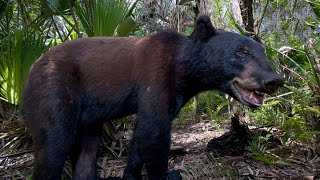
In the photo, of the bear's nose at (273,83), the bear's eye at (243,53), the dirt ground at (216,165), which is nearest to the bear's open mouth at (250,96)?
the bear's nose at (273,83)

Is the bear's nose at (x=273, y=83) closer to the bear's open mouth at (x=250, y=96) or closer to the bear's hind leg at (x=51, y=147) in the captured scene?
the bear's open mouth at (x=250, y=96)

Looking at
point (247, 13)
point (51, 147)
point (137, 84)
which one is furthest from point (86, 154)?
point (247, 13)

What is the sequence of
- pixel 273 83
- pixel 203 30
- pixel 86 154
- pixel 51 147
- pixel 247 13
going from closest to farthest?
pixel 273 83 < pixel 51 147 < pixel 203 30 < pixel 86 154 < pixel 247 13

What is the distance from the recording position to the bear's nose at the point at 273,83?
3.29 m

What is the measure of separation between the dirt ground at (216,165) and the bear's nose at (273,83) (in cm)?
88

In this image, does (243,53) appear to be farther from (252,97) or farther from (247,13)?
(247,13)

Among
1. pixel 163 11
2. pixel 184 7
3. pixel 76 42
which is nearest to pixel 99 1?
pixel 76 42

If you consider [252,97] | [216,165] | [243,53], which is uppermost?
[243,53]

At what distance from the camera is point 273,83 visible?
3.31 m

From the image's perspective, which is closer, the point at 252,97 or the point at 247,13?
the point at 252,97

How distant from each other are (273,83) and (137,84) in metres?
1.17

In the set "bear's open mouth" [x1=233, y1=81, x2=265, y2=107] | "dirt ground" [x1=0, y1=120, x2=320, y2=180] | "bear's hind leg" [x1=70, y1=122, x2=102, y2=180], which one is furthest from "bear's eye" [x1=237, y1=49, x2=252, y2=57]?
"bear's hind leg" [x1=70, y1=122, x2=102, y2=180]

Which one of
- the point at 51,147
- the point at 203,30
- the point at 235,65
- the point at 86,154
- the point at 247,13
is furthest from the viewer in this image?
the point at 247,13

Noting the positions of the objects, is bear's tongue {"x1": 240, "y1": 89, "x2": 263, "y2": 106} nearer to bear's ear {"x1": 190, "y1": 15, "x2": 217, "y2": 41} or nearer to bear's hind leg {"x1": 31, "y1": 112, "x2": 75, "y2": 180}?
bear's ear {"x1": 190, "y1": 15, "x2": 217, "y2": 41}
